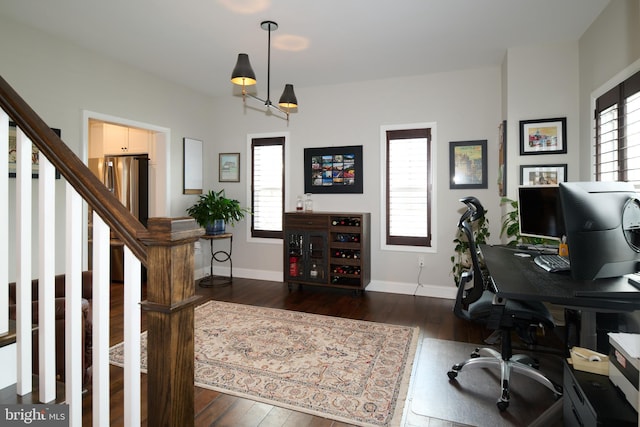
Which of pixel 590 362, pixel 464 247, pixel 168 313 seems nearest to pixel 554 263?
pixel 590 362

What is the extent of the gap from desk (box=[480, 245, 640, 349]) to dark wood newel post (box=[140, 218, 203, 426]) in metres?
1.41

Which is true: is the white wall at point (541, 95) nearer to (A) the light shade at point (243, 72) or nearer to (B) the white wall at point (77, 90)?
(A) the light shade at point (243, 72)

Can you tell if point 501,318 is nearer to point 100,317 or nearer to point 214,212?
point 100,317

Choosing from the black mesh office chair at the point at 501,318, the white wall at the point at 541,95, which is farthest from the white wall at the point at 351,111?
the black mesh office chair at the point at 501,318

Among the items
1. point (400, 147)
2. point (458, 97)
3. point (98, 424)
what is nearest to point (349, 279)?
point (400, 147)

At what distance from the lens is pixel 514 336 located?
3.37 metres

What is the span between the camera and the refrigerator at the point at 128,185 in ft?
16.9

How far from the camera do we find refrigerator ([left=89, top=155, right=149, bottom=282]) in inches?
203

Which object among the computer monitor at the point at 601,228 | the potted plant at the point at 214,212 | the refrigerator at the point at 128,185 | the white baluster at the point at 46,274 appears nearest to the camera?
the white baluster at the point at 46,274

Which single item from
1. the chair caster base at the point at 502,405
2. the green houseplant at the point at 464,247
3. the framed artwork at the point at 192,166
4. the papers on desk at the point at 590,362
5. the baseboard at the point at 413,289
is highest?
the framed artwork at the point at 192,166

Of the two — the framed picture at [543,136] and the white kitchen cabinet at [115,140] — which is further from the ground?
the white kitchen cabinet at [115,140]

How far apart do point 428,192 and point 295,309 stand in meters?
2.23

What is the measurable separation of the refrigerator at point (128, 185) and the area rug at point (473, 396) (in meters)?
4.38

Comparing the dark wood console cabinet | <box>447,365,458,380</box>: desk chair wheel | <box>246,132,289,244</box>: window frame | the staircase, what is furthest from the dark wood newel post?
<box>246,132,289,244</box>: window frame
